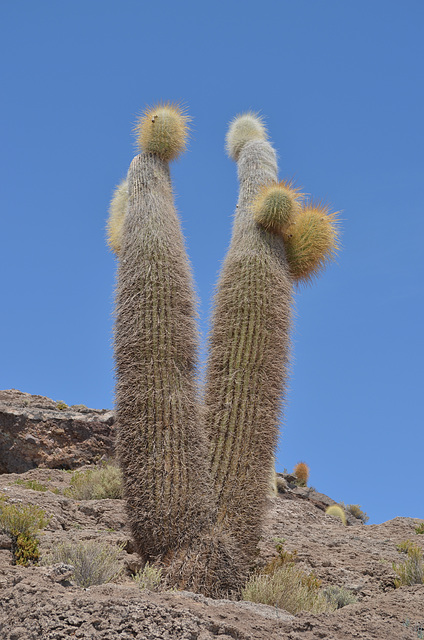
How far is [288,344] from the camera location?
26.6 feet

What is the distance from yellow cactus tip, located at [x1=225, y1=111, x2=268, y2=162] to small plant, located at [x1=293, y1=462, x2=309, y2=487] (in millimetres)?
10709

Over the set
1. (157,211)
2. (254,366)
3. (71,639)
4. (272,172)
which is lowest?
(71,639)

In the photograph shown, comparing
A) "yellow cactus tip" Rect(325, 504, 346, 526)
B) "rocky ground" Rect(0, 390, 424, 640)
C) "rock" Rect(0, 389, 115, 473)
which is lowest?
"rocky ground" Rect(0, 390, 424, 640)

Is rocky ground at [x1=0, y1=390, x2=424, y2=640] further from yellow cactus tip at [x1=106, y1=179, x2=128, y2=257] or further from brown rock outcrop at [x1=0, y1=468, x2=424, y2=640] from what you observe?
yellow cactus tip at [x1=106, y1=179, x2=128, y2=257]

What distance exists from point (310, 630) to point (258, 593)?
1.43 meters

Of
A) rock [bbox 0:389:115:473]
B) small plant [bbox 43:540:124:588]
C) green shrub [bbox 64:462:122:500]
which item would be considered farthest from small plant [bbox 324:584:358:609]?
rock [bbox 0:389:115:473]

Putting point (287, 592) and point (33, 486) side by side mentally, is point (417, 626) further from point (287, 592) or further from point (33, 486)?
point (33, 486)

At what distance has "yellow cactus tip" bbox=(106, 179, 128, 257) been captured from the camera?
934 centimetres

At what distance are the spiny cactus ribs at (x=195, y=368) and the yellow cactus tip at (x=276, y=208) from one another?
0.06ft

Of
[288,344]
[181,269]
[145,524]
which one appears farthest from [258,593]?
[181,269]

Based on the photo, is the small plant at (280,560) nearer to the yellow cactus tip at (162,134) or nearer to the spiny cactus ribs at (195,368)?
the spiny cactus ribs at (195,368)

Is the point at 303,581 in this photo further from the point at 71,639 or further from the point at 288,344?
the point at 71,639

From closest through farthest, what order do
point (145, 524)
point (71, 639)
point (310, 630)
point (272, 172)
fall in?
point (71, 639)
point (310, 630)
point (145, 524)
point (272, 172)

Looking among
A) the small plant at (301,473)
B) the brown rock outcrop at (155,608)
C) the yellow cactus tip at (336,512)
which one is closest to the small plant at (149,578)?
the brown rock outcrop at (155,608)
